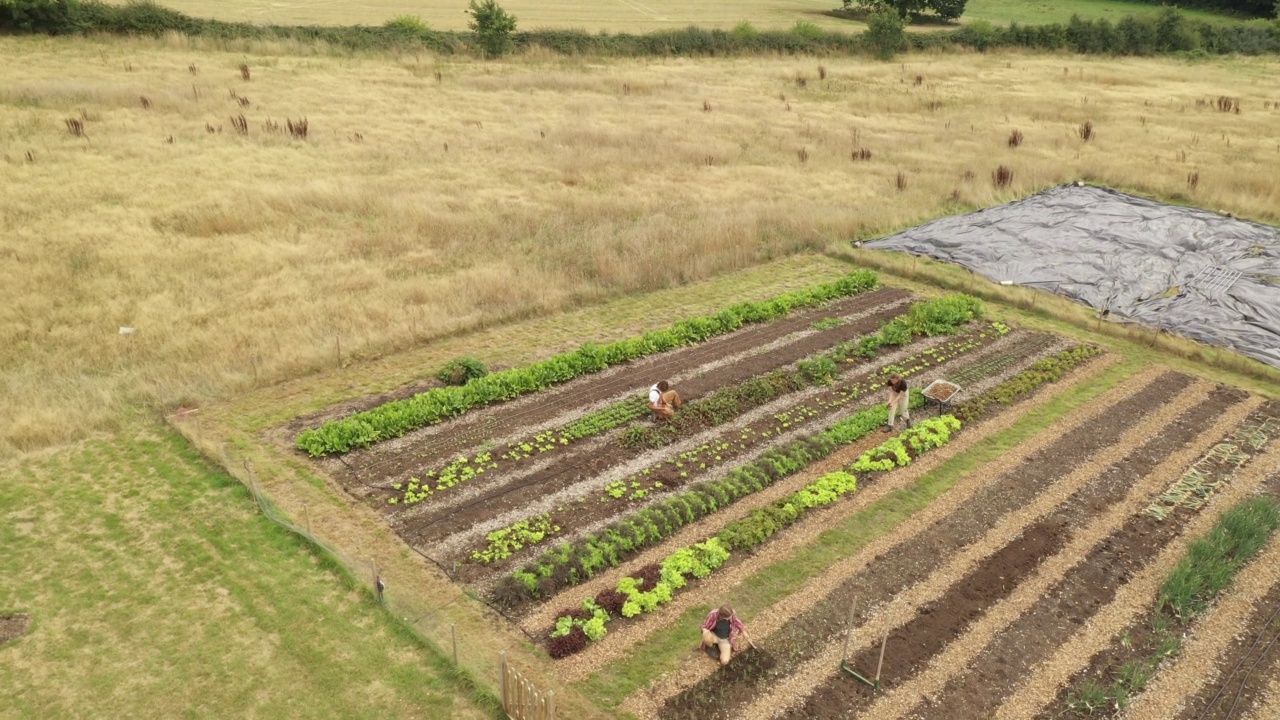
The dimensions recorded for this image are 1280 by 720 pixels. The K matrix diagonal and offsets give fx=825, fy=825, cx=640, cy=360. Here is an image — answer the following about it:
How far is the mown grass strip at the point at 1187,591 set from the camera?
1091 centimetres

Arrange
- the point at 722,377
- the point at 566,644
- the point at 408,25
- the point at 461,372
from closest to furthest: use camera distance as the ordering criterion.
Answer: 1. the point at 566,644
2. the point at 461,372
3. the point at 722,377
4. the point at 408,25

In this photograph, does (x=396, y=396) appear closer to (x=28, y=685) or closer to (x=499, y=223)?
(x=28, y=685)

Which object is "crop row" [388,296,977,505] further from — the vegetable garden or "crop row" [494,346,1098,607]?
"crop row" [494,346,1098,607]

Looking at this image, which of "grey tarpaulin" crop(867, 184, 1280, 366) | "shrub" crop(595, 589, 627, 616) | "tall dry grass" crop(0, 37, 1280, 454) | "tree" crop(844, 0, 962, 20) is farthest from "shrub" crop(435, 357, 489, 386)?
"tree" crop(844, 0, 962, 20)

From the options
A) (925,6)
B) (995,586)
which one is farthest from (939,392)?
(925,6)

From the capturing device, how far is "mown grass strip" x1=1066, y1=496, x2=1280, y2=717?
10.9 m

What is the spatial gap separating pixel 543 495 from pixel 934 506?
7.05 m

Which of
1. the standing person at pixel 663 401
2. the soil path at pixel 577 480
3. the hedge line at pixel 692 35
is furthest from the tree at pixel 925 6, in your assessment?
the standing person at pixel 663 401

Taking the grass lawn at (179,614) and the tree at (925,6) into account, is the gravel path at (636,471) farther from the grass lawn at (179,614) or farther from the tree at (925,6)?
the tree at (925,6)

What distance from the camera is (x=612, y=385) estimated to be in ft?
62.0

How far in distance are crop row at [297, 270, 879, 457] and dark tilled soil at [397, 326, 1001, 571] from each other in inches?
115

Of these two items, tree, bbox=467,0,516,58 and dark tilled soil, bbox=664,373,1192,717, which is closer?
dark tilled soil, bbox=664,373,1192,717

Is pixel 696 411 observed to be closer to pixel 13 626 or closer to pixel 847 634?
pixel 847 634

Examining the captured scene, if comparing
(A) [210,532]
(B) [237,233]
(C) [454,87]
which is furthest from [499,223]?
(C) [454,87]
